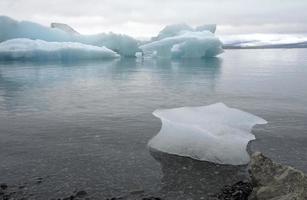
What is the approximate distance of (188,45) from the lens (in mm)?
50031

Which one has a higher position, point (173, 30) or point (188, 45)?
point (173, 30)

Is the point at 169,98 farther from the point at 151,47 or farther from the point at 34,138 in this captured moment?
the point at 151,47

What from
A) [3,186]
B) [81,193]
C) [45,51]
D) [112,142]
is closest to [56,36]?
[45,51]

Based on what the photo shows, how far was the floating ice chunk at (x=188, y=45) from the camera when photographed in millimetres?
47562

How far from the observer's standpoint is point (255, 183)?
634cm

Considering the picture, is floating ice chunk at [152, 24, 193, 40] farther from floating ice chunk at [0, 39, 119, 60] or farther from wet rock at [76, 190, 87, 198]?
wet rock at [76, 190, 87, 198]

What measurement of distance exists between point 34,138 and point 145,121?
11.7 ft

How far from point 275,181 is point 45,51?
1590 inches

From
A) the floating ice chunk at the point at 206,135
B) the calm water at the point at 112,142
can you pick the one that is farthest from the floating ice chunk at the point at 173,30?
the floating ice chunk at the point at 206,135

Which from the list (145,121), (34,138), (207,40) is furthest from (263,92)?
(207,40)

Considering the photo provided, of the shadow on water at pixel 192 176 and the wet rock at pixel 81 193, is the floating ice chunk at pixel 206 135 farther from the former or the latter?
the wet rock at pixel 81 193

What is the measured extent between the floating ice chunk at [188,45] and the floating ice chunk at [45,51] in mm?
7095

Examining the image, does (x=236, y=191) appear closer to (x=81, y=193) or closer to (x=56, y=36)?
(x=81, y=193)

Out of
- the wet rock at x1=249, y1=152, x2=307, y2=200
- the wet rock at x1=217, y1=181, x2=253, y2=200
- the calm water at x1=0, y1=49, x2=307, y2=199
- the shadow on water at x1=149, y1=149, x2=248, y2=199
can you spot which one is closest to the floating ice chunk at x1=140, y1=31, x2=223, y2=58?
the calm water at x1=0, y1=49, x2=307, y2=199
